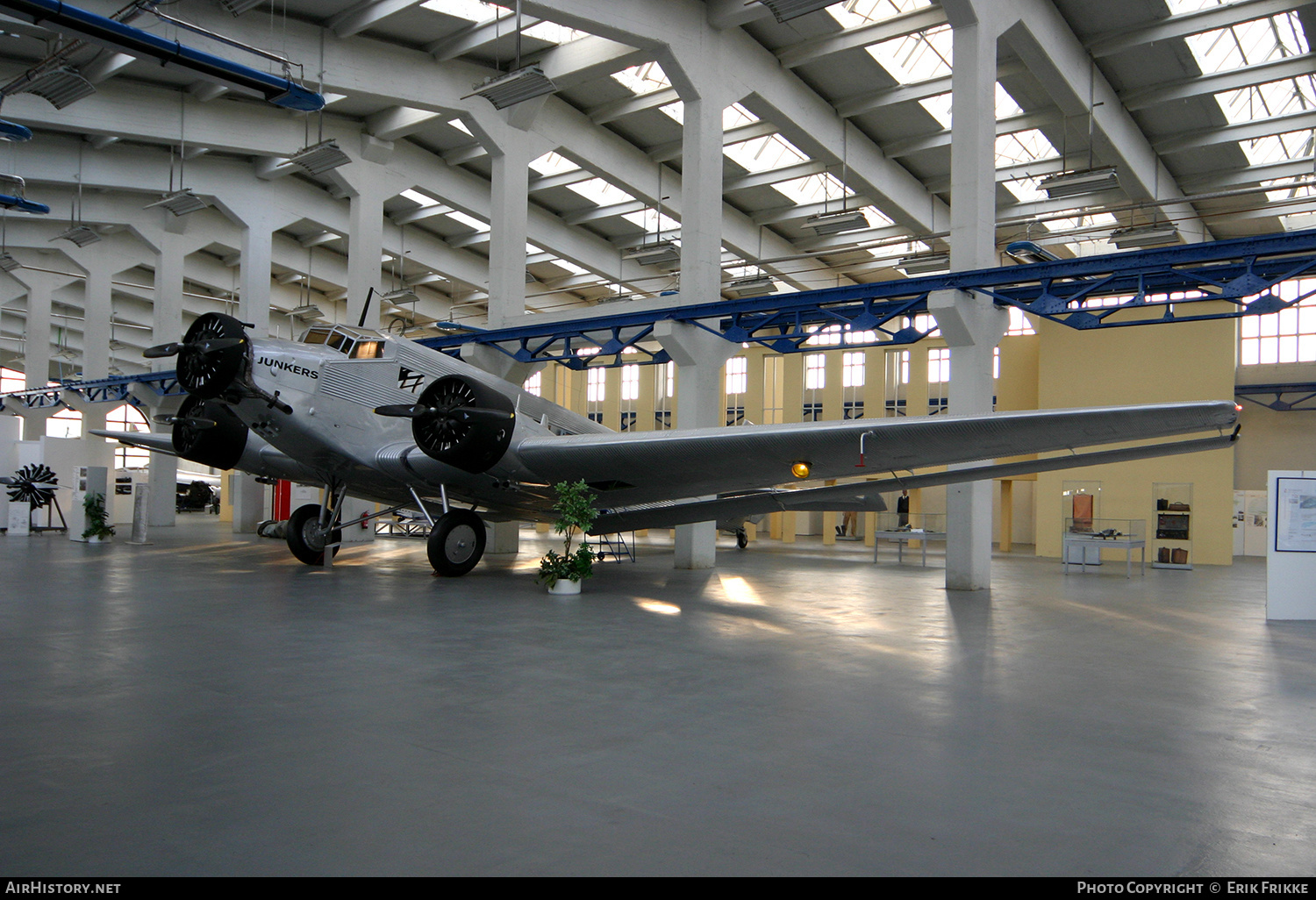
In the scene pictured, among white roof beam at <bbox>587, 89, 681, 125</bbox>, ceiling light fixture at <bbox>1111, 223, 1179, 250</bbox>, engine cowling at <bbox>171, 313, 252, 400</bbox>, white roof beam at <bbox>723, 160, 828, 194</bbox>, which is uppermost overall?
white roof beam at <bbox>587, 89, 681, 125</bbox>

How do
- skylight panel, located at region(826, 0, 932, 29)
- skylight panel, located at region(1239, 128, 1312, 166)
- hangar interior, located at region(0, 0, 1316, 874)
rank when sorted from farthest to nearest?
skylight panel, located at region(1239, 128, 1312, 166) → skylight panel, located at region(826, 0, 932, 29) → hangar interior, located at region(0, 0, 1316, 874)

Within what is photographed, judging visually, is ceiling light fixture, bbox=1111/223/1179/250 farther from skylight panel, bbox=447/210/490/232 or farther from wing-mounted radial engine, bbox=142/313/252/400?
skylight panel, bbox=447/210/490/232

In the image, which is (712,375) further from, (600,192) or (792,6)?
(600,192)

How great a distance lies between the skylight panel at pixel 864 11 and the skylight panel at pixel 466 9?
758 cm

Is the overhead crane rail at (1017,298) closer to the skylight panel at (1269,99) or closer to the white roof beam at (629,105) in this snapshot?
the skylight panel at (1269,99)

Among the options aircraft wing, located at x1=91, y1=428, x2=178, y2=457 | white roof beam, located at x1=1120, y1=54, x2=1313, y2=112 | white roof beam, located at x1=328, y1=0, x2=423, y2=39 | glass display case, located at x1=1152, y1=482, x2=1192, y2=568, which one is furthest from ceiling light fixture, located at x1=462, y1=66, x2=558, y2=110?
glass display case, located at x1=1152, y1=482, x2=1192, y2=568

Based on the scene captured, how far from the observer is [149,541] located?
23.3 metres

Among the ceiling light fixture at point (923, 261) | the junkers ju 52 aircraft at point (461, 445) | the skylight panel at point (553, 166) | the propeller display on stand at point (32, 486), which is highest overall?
the skylight panel at point (553, 166)

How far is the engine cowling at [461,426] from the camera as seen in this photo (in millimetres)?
12539

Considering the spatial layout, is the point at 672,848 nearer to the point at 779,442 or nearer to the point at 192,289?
the point at 779,442

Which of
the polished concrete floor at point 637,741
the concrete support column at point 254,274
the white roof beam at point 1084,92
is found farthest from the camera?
the concrete support column at point 254,274

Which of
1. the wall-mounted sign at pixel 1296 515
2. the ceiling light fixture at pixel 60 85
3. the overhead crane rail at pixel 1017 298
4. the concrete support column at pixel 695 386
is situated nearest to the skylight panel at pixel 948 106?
the overhead crane rail at pixel 1017 298

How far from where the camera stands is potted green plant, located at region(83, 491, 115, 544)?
70.7 ft

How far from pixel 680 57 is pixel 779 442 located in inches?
412
